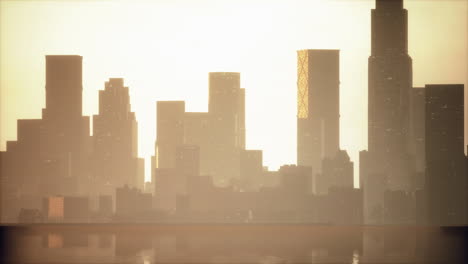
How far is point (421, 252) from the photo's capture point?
13675 centimetres

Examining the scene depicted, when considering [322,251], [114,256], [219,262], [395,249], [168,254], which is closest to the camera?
[219,262]

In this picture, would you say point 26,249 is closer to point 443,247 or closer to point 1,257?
point 1,257

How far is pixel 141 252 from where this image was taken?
127 metres

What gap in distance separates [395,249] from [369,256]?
22723 mm

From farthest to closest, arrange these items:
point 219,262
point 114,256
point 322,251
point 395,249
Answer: point 395,249, point 322,251, point 114,256, point 219,262

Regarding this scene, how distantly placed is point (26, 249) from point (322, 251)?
142ft

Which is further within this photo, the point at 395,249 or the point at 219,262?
the point at 395,249

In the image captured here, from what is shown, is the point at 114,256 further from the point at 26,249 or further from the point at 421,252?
the point at 421,252

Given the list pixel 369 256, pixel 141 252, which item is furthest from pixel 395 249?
pixel 141 252

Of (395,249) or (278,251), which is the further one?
(395,249)

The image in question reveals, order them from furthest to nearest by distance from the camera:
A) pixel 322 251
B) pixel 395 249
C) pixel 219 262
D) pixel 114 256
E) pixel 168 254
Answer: pixel 395 249
pixel 322 251
pixel 168 254
pixel 114 256
pixel 219 262

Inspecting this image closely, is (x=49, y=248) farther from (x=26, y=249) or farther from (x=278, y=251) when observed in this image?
(x=278, y=251)

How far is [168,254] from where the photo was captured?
411 feet

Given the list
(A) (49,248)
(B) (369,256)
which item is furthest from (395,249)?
(A) (49,248)
